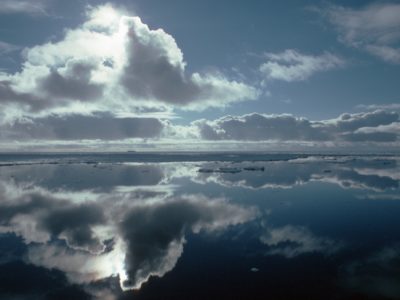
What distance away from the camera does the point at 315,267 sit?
1386 centimetres

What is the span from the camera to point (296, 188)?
3688 centimetres

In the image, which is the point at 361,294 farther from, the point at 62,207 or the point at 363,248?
the point at 62,207

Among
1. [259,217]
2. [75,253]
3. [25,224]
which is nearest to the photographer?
[75,253]

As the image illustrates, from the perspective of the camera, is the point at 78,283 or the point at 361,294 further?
the point at 78,283

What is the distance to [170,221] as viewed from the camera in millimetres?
22016

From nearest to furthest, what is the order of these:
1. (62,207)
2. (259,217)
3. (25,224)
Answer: (25,224), (259,217), (62,207)

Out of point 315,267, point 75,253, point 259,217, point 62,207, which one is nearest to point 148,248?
point 75,253

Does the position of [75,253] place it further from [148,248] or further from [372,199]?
[372,199]

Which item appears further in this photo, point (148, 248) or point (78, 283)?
point (148, 248)

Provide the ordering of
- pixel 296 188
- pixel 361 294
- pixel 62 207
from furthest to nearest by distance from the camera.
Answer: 1. pixel 296 188
2. pixel 62 207
3. pixel 361 294

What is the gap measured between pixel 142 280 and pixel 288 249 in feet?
23.8

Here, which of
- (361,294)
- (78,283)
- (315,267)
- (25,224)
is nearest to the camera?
(361,294)

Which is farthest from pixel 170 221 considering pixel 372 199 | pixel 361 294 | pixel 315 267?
pixel 372 199

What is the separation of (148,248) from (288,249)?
22.0 feet
